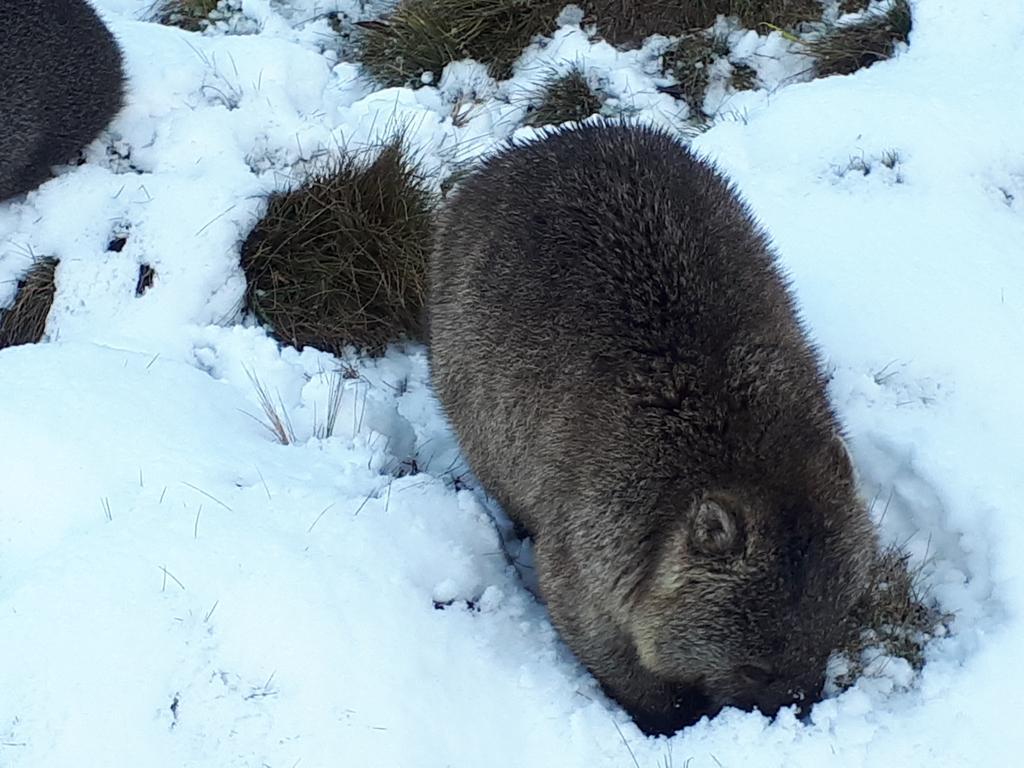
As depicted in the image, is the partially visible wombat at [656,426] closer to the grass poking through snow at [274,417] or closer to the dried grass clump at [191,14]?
the grass poking through snow at [274,417]

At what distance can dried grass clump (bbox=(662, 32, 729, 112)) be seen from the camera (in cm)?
664

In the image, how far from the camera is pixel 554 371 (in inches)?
154

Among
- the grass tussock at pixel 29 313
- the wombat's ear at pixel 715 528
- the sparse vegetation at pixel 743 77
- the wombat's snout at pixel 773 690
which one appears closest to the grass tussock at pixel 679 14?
the sparse vegetation at pixel 743 77

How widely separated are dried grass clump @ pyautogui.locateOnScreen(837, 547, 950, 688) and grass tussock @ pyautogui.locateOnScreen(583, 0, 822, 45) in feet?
13.0

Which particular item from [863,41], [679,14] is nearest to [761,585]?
[863,41]

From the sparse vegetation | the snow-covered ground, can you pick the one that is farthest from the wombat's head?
the sparse vegetation

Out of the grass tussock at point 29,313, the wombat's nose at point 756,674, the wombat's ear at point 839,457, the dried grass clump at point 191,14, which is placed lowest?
the grass tussock at point 29,313

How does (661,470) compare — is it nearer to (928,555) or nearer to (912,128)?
(928,555)

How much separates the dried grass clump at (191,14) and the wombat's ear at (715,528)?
227 inches

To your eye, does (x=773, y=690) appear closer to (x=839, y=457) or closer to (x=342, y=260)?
(x=839, y=457)

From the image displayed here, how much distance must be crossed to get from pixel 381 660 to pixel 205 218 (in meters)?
2.87

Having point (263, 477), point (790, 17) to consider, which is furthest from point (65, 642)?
point (790, 17)

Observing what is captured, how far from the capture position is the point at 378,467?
4.59 m

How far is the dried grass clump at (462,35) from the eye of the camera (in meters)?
6.96
